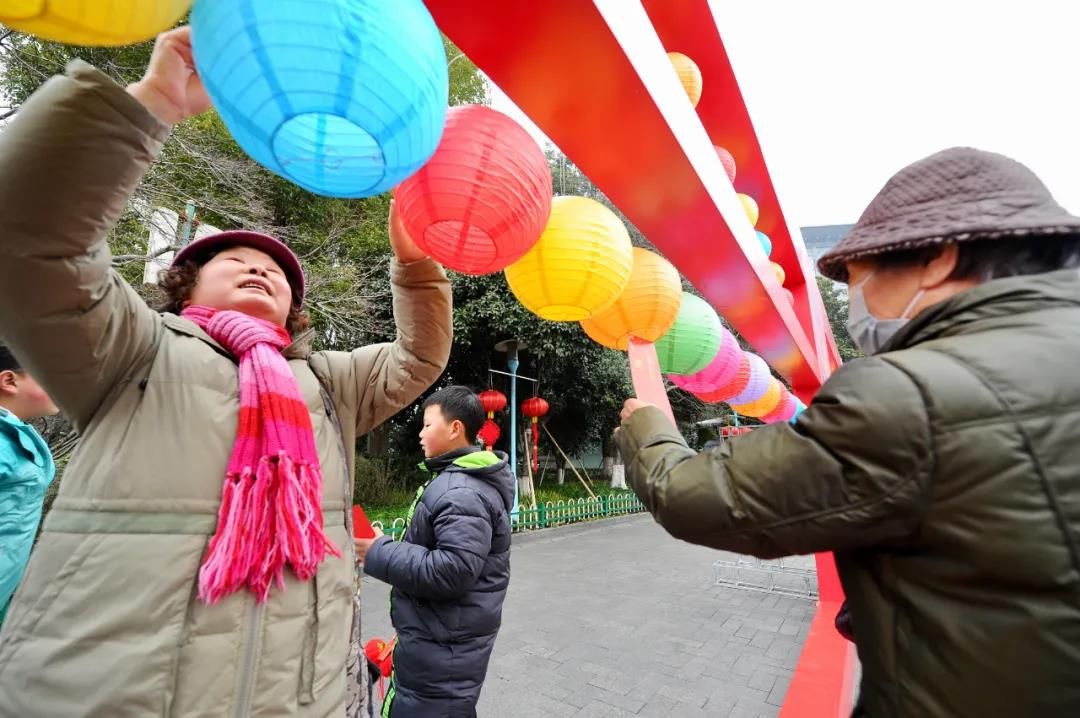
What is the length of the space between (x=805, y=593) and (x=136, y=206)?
9391 millimetres

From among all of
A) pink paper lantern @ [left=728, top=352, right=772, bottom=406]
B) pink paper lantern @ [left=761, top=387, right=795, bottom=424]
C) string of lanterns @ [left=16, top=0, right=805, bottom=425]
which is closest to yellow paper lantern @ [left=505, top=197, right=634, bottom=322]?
string of lanterns @ [left=16, top=0, right=805, bottom=425]

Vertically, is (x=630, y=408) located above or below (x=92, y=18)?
below

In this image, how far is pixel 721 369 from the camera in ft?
10.6

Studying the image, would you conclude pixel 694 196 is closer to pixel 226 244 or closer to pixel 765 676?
pixel 226 244

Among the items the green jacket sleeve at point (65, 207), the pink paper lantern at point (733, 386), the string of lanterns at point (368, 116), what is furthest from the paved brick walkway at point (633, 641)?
the green jacket sleeve at point (65, 207)

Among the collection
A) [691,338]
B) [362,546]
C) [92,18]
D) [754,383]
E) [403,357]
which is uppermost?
[92,18]

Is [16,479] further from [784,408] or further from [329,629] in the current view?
[784,408]

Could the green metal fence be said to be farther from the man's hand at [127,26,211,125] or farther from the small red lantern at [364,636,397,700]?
the man's hand at [127,26,211,125]

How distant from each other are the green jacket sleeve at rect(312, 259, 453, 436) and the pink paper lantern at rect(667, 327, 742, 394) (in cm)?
194

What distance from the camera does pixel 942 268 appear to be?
0.93m

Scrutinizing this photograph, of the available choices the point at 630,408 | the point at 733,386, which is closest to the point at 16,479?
the point at 630,408

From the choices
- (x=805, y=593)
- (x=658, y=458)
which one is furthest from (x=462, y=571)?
(x=805, y=593)

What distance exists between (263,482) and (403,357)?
1.87 feet

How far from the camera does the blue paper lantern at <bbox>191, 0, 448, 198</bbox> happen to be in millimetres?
730
